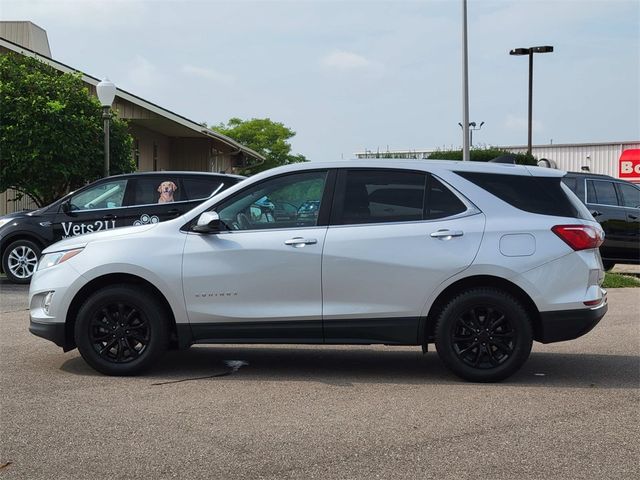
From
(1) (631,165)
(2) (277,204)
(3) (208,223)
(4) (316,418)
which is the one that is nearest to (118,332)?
(3) (208,223)

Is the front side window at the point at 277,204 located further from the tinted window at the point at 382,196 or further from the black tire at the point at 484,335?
the black tire at the point at 484,335

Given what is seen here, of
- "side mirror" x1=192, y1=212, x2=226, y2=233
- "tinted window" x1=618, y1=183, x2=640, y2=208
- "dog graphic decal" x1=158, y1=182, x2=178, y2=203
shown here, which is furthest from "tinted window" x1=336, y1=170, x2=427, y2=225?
"tinted window" x1=618, y1=183, x2=640, y2=208

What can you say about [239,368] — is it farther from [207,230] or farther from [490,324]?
[490,324]

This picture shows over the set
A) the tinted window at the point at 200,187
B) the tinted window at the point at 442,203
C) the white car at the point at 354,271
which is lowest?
the white car at the point at 354,271

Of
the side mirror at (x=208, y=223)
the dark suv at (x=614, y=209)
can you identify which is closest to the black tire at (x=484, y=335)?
the side mirror at (x=208, y=223)

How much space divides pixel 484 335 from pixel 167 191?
749cm

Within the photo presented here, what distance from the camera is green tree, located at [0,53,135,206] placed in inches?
724

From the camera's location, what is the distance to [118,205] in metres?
13.5

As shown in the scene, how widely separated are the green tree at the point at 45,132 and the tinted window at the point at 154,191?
5484mm

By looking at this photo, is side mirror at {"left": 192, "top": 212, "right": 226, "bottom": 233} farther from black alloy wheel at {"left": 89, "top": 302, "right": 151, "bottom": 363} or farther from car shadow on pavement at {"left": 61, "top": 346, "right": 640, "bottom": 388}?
car shadow on pavement at {"left": 61, "top": 346, "right": 640, "bottom": 388}

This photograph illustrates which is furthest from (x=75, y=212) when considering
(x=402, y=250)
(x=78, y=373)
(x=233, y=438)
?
(x=233, y=438)

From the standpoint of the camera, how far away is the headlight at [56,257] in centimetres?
734

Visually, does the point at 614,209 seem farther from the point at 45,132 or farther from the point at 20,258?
the point at 45,132

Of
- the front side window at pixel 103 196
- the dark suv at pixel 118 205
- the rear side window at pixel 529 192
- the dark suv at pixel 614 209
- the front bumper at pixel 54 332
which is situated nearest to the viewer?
the rear side window at pixel 529 192
